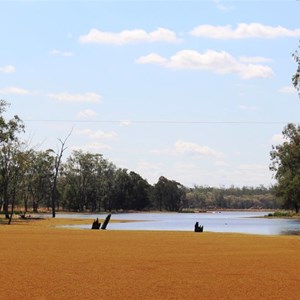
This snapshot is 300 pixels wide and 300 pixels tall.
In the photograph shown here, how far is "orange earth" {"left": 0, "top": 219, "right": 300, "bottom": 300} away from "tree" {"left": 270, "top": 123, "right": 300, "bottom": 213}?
76.1 m

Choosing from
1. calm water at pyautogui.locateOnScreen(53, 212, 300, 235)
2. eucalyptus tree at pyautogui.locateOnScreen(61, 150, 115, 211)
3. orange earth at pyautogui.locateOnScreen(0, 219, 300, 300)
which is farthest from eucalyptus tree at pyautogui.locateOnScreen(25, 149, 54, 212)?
orange earth at pyautogui.locateOnScreen(0, 219, 300, 300)

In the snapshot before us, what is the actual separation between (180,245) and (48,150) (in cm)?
12379

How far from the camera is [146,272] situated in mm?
19312

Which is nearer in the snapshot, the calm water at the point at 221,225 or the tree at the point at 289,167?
the calm water at the point at 221,225

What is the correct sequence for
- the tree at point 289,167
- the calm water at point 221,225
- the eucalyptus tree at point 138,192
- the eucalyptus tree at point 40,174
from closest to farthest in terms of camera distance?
the calm water at point 221,225
the tree at point 289,167
the eucalyptus tree at point 40,174
the eucalyptus tree at point 138,192

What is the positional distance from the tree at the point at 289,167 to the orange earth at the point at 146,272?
2998 inches

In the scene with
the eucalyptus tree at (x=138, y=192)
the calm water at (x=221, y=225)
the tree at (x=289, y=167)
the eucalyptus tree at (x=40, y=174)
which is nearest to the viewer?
the calm water at (x=221, y=225)

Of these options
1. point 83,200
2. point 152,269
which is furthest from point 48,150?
point 152,269

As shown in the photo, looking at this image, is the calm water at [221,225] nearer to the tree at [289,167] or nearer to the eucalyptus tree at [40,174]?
the tree at [289,167]

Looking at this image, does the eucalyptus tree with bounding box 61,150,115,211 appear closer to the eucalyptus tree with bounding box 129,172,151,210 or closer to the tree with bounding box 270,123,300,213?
the eucalyptus tree with bounding box 129,172,151,210

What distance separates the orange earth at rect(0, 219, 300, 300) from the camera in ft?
51.9

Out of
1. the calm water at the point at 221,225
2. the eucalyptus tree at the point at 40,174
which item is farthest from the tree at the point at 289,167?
the eucalyptus tree at the point at 40,174

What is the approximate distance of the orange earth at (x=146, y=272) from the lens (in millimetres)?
15820

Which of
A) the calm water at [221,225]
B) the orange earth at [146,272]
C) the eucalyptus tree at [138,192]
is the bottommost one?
the orange earth at [146,272]
